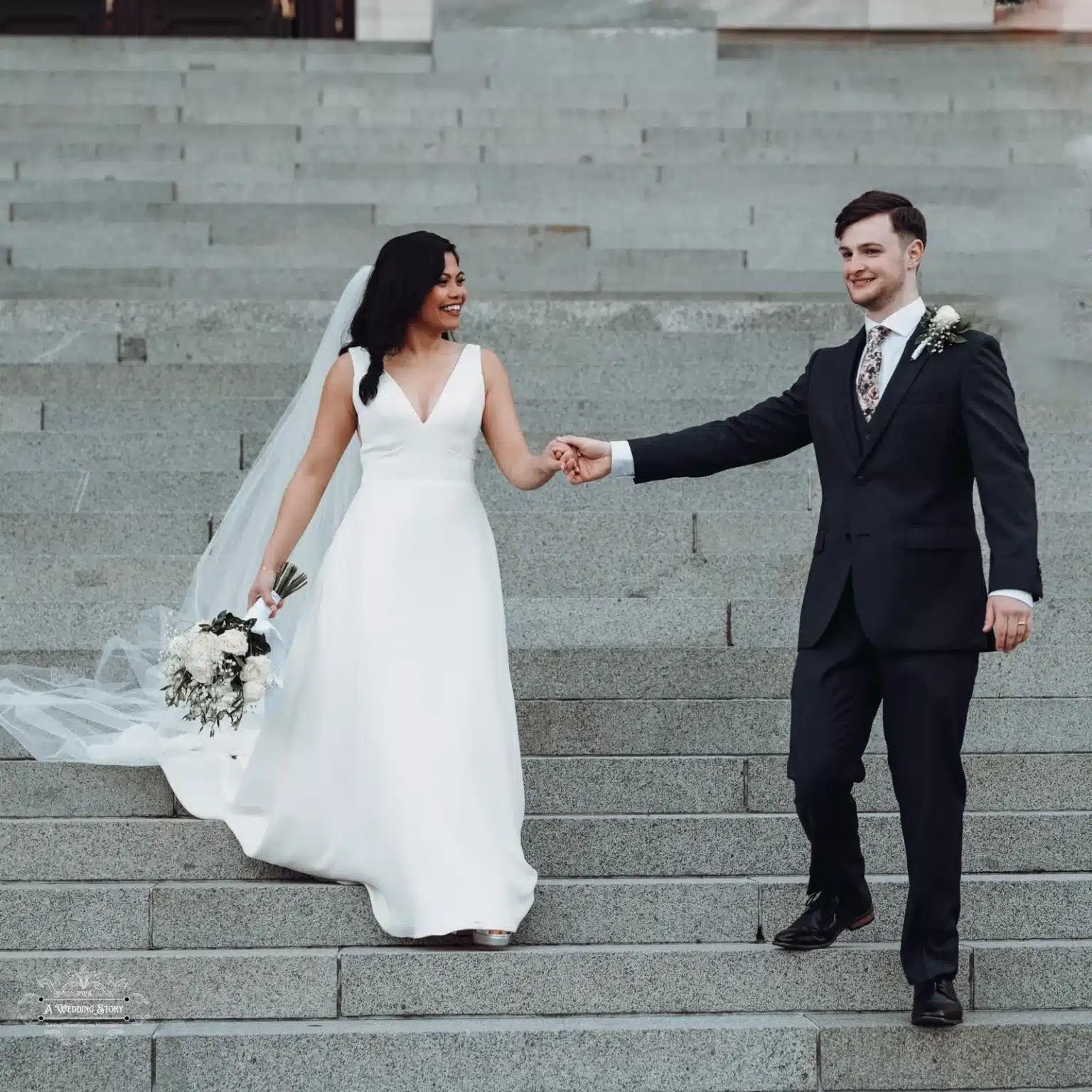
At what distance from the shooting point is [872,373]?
15.0 ft

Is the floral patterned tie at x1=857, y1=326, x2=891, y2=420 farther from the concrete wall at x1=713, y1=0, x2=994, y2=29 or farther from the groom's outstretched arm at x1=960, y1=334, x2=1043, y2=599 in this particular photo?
the concrete wall at x1=713, y1=0, x2=994, y2=29

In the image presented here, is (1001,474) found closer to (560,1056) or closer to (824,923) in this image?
(824,923)

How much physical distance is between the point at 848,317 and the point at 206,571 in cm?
429

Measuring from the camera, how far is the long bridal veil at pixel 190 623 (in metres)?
5.40

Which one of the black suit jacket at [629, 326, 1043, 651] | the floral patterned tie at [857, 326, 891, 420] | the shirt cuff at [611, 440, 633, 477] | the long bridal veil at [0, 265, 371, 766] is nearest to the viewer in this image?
the black suit jacket at [629, 326, 1043, 651]

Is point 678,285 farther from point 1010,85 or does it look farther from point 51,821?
point 51,821

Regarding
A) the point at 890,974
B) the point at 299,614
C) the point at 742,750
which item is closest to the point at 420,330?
the point at 299,614

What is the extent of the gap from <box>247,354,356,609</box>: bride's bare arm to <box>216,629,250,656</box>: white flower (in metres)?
0.24

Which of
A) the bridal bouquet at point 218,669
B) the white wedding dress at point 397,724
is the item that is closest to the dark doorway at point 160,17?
the white wedding dress at point 397,724

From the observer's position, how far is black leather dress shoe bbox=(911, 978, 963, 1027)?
447 centimetres

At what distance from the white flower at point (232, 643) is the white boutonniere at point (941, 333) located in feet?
6.53

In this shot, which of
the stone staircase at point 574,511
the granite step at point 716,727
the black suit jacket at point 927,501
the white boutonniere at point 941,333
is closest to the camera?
the black suit jacket at point 927,501

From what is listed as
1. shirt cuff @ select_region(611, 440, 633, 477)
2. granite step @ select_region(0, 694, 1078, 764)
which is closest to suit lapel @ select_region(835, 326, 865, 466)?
shirt cuff @ select_region(611, 440, 633, 477)

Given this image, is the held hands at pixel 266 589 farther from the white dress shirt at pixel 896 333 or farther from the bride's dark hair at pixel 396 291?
the white dress shirt at pixel 896 333
